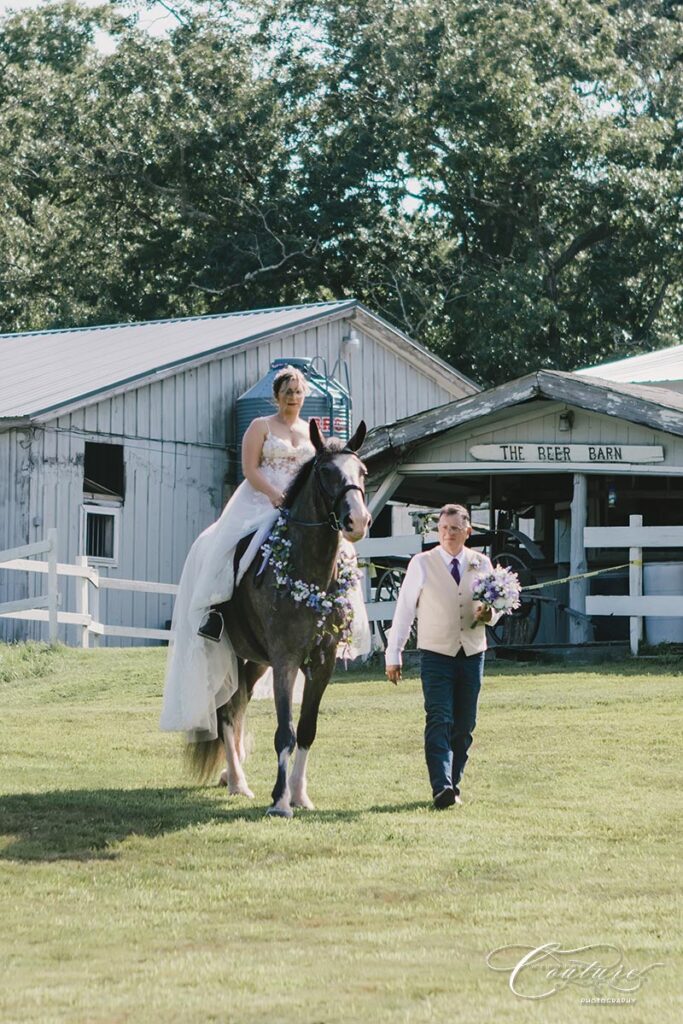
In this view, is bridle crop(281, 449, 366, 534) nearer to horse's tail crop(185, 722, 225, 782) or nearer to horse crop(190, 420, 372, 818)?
horse crop(190, 420, 372, 818)

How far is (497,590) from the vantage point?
995 cm

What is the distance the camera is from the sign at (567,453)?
2028 cm

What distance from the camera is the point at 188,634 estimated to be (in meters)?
10.5

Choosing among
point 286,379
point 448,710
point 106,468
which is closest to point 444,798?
point 448,710

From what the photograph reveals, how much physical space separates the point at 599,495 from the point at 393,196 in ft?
71.0

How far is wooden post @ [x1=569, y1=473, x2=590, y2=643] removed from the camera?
2011cm

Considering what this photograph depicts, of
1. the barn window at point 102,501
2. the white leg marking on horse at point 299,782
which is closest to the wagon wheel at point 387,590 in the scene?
the barn window at point 102,501

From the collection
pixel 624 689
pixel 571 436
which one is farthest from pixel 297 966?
pixel 571 436

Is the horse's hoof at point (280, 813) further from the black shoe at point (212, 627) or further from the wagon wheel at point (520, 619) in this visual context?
the wagon wheel at point (520, 619)

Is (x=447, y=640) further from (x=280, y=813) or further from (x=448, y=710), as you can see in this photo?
(x=280, y=813)

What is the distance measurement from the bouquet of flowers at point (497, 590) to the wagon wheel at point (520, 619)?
1067 cm

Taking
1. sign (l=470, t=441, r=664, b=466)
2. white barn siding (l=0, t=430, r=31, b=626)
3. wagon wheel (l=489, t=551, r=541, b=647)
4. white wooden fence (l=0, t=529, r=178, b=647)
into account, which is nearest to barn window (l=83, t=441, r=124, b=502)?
white barn siding (l=0, t=430, r=31, b=626)

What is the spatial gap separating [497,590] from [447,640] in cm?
43

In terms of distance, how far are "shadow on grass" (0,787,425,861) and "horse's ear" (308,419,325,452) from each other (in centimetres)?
213
